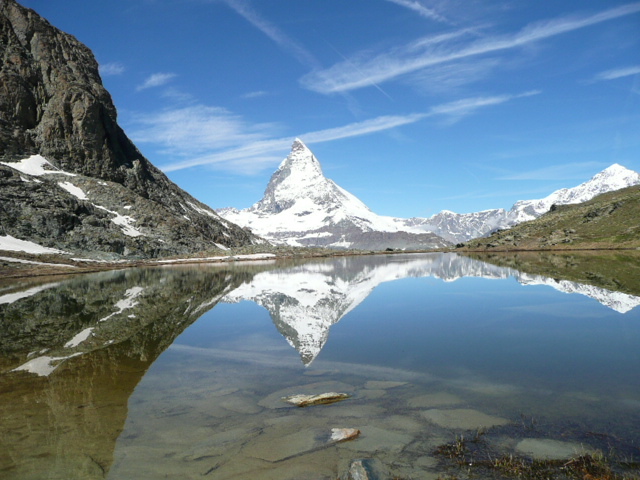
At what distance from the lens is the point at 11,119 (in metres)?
156

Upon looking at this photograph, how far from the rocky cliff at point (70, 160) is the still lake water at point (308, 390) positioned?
107931 mm

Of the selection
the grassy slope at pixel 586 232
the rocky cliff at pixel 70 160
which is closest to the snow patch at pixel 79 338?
the rocky cliff at pixel 70 160

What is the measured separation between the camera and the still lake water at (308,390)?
1019 centimetres

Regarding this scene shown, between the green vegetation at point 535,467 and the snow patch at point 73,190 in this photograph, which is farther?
the snow patch at point 73,190

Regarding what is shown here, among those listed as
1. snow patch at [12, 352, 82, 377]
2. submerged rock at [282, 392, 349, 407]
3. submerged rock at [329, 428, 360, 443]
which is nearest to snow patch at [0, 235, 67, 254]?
snow patch at [12, 352, 82, 377]

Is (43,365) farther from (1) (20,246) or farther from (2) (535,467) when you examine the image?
(1) (20,246)

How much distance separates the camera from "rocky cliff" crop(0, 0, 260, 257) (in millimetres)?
125062

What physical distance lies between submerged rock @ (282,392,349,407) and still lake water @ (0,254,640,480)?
13.6 inches

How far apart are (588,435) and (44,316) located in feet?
109

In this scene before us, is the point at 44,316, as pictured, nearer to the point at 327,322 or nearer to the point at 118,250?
the point at 327,322

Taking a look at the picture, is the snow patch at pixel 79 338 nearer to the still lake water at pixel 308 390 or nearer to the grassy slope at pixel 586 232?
the still lake water at pixel 308 390

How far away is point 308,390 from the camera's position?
14.9 metres

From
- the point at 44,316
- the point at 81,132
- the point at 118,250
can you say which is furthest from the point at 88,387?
the point at 81,132

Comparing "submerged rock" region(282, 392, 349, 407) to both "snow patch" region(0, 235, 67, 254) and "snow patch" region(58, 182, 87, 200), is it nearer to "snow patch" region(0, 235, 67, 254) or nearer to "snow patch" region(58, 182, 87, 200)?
"snow patch" region(0, 235, 67, 254)
